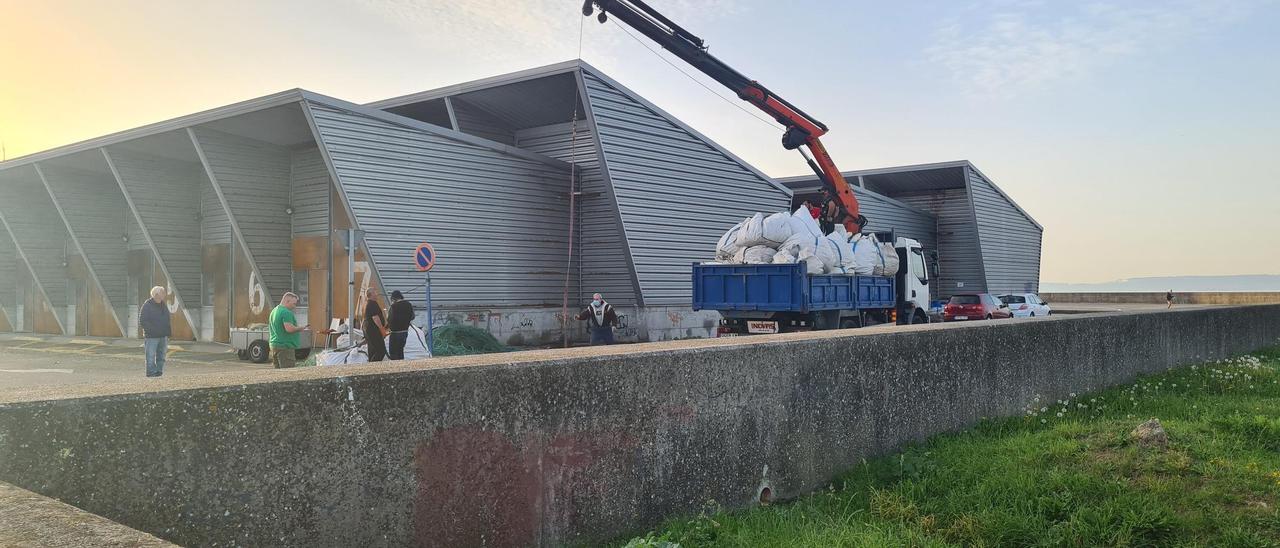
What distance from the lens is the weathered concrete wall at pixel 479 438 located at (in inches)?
110

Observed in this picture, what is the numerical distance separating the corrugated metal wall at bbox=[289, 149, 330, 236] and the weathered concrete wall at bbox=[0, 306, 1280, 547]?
17.7m

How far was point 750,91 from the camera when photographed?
2203cm

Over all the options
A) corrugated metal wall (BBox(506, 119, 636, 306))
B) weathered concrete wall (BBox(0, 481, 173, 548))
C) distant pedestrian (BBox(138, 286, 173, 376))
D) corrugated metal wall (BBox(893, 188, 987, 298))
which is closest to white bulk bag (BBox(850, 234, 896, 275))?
corrugated metal wall (BBox(506, 119, 636, 306))

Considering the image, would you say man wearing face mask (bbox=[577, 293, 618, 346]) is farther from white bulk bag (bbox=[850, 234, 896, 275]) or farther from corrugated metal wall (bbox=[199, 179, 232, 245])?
corrugated metal wall (bbox=[199, 179, 232, 245])

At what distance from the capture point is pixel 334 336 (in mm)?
15984

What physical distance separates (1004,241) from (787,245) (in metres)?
27.2

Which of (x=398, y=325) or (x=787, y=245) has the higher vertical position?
(x=787, y=245)

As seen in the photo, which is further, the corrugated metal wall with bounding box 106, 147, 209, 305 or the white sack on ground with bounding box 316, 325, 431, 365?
the corrugated metal wall with bounding box 106, 147, 209, 305

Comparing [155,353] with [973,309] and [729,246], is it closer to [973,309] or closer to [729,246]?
[729,246]

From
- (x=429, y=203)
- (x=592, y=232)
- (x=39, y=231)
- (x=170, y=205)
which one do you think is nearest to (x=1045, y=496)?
(x=429, y=203)

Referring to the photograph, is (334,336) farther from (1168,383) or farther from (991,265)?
(991,265)

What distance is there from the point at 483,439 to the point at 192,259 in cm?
2382

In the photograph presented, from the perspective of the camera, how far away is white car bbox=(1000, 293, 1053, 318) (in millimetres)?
27422

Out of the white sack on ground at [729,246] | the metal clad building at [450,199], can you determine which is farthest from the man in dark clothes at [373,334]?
the white sack on ground at [729,246]
